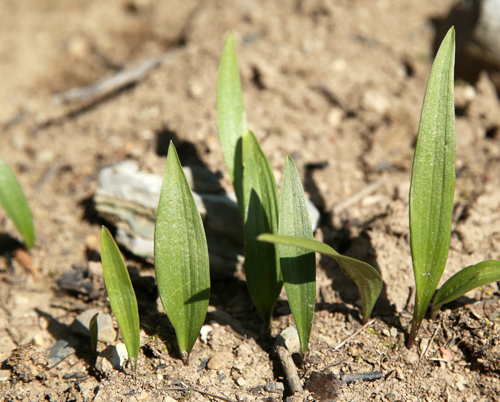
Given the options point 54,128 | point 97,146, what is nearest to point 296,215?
point 97,146

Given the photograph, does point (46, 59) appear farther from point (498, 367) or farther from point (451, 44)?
point (498, 367)

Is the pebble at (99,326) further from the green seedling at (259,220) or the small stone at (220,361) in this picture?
the green seedling at (259,220)

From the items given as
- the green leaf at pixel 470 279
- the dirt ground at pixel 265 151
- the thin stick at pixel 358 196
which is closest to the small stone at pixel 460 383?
the dirt ground at pixel 265 151

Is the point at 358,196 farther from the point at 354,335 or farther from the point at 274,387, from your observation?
the point at 274,387

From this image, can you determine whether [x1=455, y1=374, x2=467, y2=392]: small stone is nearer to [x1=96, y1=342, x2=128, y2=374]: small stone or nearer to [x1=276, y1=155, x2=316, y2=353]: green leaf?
[x1=276, y1=155, x2=316, y2=353]: green leaf

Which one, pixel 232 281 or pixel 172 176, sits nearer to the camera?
pixel 172 176

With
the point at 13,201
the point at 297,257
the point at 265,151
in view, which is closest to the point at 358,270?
the point at 297,257

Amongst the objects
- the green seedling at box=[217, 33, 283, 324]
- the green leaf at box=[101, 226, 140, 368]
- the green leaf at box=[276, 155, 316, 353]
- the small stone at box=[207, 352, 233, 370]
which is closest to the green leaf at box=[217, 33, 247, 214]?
the green seedling at box=[217, 33, 283, 324]
